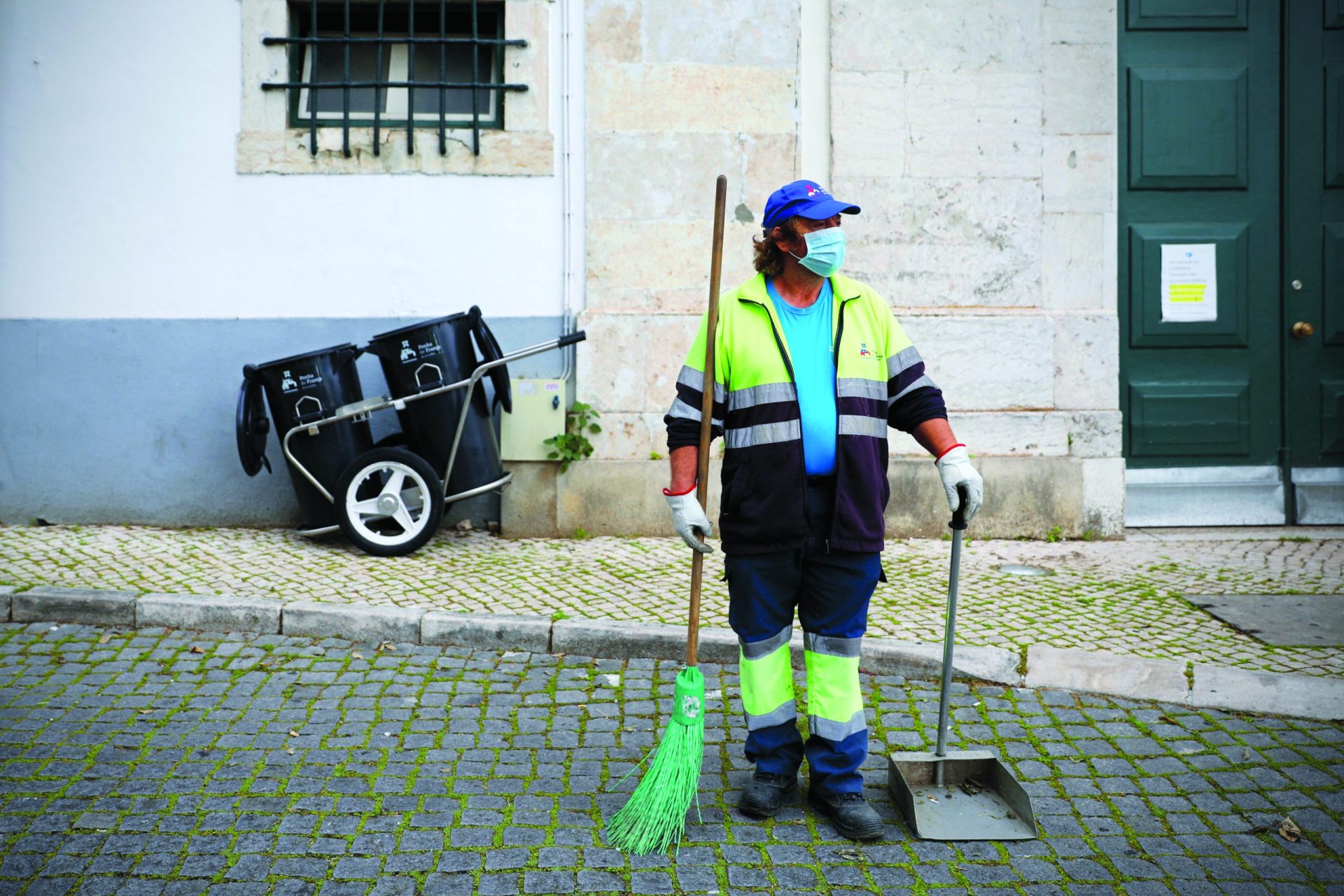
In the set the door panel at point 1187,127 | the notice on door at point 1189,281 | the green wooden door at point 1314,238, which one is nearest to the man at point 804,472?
the notice on door at point 1189,281

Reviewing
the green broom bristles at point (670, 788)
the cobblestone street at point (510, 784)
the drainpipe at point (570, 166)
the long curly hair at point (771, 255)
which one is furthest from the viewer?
the drainpipe at point (570, 166)

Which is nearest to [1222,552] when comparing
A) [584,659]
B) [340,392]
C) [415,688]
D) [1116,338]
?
[1116,338]

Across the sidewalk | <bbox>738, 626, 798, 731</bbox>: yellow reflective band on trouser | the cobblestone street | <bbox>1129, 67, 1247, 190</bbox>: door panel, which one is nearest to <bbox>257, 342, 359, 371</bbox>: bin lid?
the sidewalk

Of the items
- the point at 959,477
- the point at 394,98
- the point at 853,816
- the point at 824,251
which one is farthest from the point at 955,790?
the point at 394,98

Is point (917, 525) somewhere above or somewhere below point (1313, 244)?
below

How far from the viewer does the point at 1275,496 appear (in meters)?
7.33

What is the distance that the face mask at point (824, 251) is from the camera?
3502mm

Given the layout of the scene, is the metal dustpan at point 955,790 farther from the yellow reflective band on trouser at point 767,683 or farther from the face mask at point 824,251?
the face mask at point 824,251

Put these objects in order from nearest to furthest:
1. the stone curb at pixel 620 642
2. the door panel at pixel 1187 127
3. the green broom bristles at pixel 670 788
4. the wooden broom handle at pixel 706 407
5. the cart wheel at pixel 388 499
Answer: the green broom bristles at pixel 670 788
the wooden broom handle at pixel 706 407
the stone curb at pixel 620 642
the cart wheel at pixel 388 499
the door panel at pixel 1187 127

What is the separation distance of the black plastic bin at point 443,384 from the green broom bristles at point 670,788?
3.28 metres

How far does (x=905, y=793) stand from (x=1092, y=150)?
496cm

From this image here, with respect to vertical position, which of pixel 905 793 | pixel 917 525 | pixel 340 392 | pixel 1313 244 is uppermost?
pixel 1313 244

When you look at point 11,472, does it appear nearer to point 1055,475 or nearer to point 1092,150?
point 1055,475

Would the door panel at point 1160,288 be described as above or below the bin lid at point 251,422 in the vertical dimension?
above
